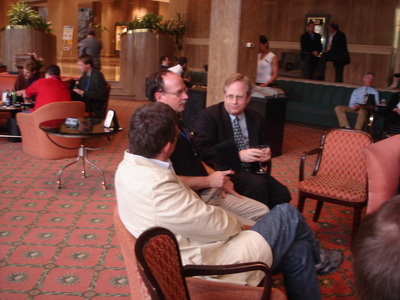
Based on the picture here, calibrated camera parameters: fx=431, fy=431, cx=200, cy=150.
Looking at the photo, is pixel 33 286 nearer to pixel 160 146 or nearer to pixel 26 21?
pixel 160 146

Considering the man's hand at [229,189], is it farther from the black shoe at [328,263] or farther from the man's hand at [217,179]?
the black shoe at [328,263]

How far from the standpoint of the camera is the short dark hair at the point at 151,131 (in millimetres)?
2133

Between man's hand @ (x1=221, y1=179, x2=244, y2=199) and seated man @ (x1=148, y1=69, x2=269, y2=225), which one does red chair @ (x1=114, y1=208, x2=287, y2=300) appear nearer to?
seated man @ (x1=148, y1=69, x2=269, y2=225)

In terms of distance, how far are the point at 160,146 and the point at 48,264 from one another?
172 cm

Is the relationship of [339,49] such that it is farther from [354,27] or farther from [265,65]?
[265,65]

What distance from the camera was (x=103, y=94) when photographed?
24.6 ft

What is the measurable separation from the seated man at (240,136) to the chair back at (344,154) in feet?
3.00

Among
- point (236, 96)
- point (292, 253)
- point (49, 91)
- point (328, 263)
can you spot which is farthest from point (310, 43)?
point (292, 253)

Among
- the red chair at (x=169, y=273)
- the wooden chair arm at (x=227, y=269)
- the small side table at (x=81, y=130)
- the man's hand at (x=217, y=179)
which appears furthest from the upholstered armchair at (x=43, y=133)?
the wooden chair arm at (x=227, y=269)

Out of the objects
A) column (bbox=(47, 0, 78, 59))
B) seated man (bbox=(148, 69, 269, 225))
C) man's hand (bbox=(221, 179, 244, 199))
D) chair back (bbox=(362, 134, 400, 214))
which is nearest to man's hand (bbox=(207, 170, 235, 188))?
seated man (bbox=(148, 69, 269, 225))

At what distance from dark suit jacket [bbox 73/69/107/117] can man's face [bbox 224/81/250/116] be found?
437 centimetres

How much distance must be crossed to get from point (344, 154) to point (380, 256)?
347 centimetres

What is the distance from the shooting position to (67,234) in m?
3.80

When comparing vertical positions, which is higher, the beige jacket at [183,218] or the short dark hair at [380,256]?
the short dark hair at [380,256]
